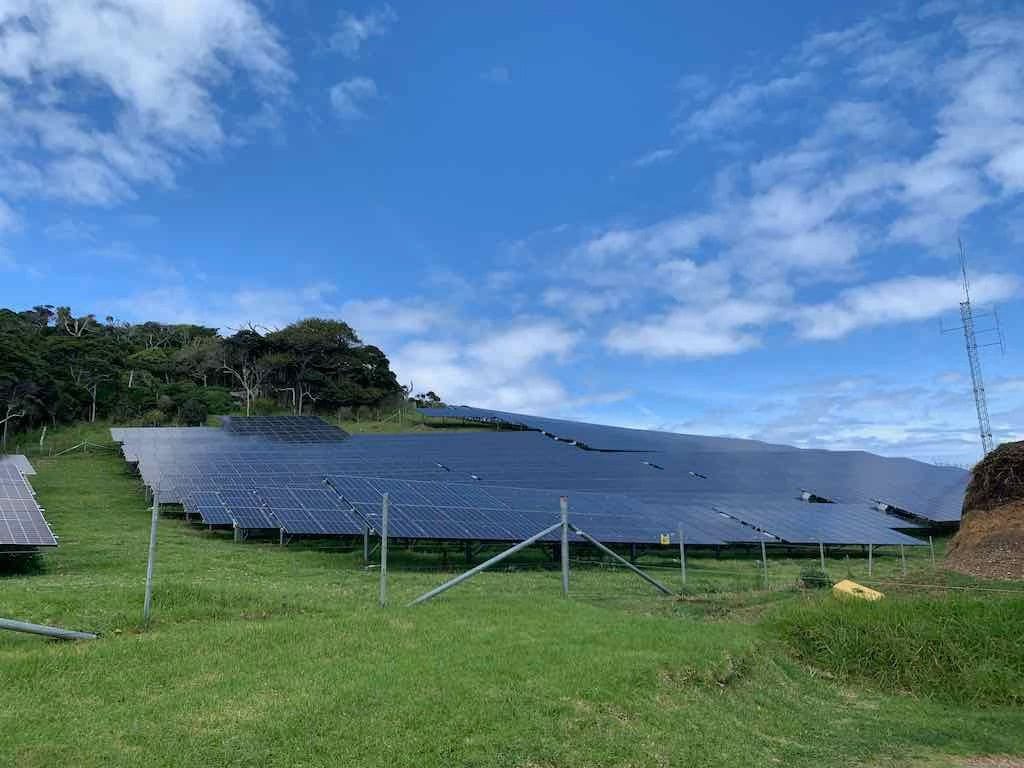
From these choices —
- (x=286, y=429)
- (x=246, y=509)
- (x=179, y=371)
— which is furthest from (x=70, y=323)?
(x=246, y=509)

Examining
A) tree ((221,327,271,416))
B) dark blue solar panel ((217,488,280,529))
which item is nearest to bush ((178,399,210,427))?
tree ((221,327,271,416))

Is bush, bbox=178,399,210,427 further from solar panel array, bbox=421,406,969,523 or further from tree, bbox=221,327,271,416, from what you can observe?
solar panel array, bbox=421,406,969,523

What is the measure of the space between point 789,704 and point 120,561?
47.9 ft

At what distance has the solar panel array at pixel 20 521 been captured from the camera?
1462cm

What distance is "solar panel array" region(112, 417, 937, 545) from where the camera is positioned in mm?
19594

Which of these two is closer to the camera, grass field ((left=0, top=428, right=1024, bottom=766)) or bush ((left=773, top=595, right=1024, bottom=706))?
grass field ((left=0, top=428, right=1024, bottom=766))

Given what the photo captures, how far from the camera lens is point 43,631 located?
707 centimetres

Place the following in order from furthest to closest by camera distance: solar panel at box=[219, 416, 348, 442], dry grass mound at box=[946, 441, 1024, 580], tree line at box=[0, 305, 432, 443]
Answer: tree line at box=[0, 305, 432, 443], solar panel at box=[219, 416, 348, 442], dry grass mound at box=[946, 441, 1024, 580]

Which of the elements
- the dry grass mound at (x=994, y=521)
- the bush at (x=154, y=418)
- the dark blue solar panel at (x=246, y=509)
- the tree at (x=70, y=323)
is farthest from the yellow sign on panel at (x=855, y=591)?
the tree at (x=70, y=323)

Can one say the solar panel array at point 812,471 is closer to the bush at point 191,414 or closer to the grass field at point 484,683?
the grass field at point 484,683

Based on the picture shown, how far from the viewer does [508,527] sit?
18688 mm

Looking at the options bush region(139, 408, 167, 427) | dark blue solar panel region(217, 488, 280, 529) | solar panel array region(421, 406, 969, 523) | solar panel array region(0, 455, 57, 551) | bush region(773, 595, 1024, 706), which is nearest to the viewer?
bush region(773, 595, 1024, 706)

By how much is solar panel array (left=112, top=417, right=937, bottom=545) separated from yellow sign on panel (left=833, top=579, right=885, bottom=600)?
6.54 meters

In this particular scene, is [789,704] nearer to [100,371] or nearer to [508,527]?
[508,527]
